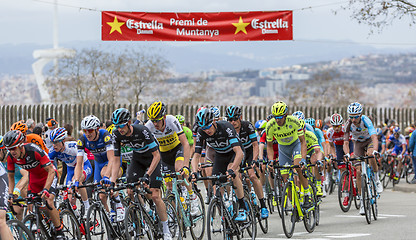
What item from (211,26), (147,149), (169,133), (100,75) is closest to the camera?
(147,149)

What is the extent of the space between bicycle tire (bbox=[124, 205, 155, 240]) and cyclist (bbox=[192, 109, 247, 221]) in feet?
3.28

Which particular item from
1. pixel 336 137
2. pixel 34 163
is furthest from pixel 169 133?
pixel 336 137

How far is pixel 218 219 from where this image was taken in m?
10.6

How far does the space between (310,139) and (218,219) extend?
252 inches

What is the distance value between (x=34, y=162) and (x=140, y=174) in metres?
1.79

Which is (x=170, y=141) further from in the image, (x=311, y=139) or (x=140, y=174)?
(x=311, y=139)

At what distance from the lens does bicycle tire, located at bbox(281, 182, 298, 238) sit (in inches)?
472

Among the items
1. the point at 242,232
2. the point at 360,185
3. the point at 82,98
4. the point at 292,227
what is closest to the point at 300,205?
the point at 292,227

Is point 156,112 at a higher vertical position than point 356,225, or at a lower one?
higher

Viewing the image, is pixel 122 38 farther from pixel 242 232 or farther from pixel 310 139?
pixel 242 232

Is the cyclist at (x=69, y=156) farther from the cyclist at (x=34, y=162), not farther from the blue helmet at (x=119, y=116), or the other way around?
the blue helmet at (x=119, y=116)

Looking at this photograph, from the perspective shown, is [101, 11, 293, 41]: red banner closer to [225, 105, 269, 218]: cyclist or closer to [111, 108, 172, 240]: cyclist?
[225, 105, 269, 218]: cyclist

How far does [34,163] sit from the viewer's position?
10.1 m

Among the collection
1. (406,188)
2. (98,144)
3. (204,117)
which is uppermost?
(204,117)
